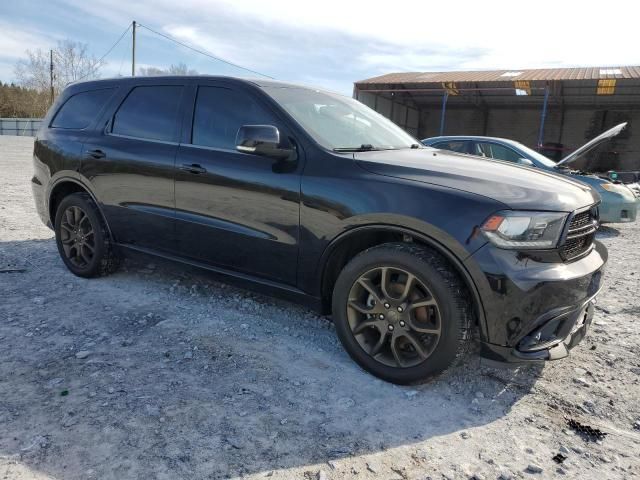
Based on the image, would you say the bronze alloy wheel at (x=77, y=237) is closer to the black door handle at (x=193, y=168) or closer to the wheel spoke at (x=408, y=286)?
the black door handle at (x=193, y=168)

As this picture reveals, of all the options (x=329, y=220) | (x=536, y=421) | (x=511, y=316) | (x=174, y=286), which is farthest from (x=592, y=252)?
(x=174, y=286)

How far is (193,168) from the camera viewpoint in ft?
11.6

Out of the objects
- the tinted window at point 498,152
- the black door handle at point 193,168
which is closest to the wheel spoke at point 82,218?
the black door handle at point 193,168

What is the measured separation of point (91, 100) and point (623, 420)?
4.71m

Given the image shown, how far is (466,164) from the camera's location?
3.09 meters

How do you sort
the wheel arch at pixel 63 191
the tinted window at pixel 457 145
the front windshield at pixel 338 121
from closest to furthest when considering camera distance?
the front windshield at pixel 338 121 → the wheel arch at pixel 63 191 → the tinted window at pixel 457 145

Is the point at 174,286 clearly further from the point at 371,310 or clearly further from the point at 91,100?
the point at 371,310

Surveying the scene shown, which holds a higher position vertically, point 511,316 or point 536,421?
point 511,316

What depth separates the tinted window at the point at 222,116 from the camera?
3410 millimetres

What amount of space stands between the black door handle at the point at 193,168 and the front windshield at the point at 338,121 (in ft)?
2.35

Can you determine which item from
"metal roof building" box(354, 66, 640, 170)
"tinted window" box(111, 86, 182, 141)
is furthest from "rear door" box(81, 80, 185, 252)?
"metal roof building" box(354, 66, 640, 170)

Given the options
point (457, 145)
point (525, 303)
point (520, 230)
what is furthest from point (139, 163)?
point (457, 145)

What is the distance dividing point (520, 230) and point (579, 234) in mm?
481

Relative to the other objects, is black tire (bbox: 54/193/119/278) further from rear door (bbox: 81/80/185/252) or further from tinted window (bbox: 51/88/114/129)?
tinted window (bbox: 51/88/114/129)
